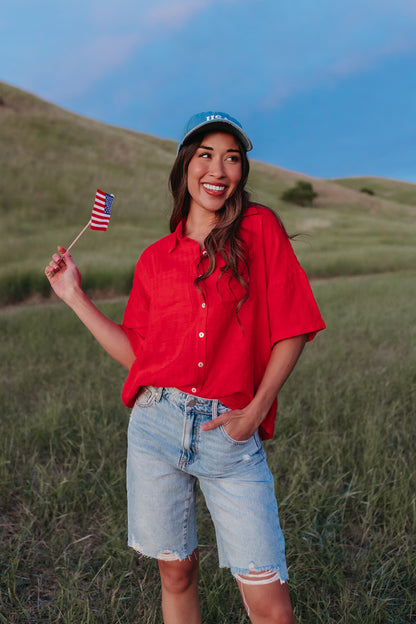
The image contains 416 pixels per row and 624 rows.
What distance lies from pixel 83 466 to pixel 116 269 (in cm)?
629

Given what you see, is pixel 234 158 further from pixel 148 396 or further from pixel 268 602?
pixel 268 602

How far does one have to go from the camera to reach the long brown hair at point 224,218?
1.57m

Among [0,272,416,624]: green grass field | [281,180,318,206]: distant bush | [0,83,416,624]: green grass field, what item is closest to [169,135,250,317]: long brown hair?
[0,83,416,624]: green grass field

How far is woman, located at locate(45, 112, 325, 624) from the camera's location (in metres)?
1.50

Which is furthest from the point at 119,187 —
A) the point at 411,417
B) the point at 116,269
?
the point at 411,417

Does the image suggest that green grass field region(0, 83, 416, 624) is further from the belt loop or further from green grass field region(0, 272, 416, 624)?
the belt loop

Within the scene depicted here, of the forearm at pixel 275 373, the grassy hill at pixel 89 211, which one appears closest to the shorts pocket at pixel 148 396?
the forearm at pixel 275 373

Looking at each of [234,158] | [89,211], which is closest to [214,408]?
[234,158]

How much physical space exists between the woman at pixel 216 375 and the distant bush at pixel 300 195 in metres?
19.7

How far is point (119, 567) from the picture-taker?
253 cm

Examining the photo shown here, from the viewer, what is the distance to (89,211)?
1207 centimetres

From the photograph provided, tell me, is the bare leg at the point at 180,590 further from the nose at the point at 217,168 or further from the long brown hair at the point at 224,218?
the nose at the point at 217,168

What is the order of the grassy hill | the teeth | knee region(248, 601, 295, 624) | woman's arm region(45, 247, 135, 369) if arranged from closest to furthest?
1. knee region(248, 601, 295, 624)
2. the teeth
3. woman's arm region(45, 247, 135, 369)
4. the grassy hill

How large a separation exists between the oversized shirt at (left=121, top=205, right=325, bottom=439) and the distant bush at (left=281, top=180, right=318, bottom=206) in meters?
19.7
